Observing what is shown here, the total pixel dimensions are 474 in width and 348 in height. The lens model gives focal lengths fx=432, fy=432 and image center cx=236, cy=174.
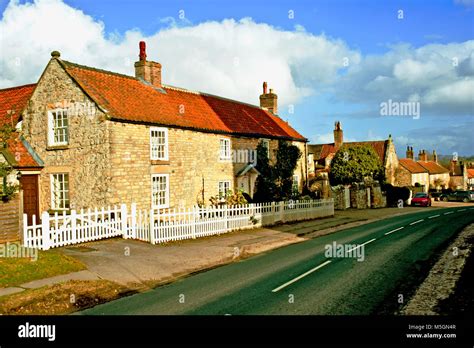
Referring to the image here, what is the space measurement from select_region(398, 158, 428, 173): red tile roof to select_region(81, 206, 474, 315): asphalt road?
177ft

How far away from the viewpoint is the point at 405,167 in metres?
65.3

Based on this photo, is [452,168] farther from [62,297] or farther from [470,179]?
[62,297]

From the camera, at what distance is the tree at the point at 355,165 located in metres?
42.7

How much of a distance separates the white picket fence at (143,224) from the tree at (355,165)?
19.8 meters

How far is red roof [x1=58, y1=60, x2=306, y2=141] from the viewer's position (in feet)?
68.9

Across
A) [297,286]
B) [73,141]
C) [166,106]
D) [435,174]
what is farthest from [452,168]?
[297,286]

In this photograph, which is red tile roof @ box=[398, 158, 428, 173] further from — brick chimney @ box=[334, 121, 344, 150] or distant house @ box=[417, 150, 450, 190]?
brick chimney @ box=[334, 121, 344, 150]

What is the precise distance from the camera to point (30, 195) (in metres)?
19.3

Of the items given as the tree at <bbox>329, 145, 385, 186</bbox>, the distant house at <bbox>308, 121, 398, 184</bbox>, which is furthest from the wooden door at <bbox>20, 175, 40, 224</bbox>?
the distant house at <bbox>308, 121, 398, 184</bbox>

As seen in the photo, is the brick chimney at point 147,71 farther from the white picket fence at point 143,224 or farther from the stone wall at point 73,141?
the white picket fence at point 143,224

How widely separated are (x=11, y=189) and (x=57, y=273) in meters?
5.01

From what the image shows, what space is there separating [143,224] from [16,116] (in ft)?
37.4
